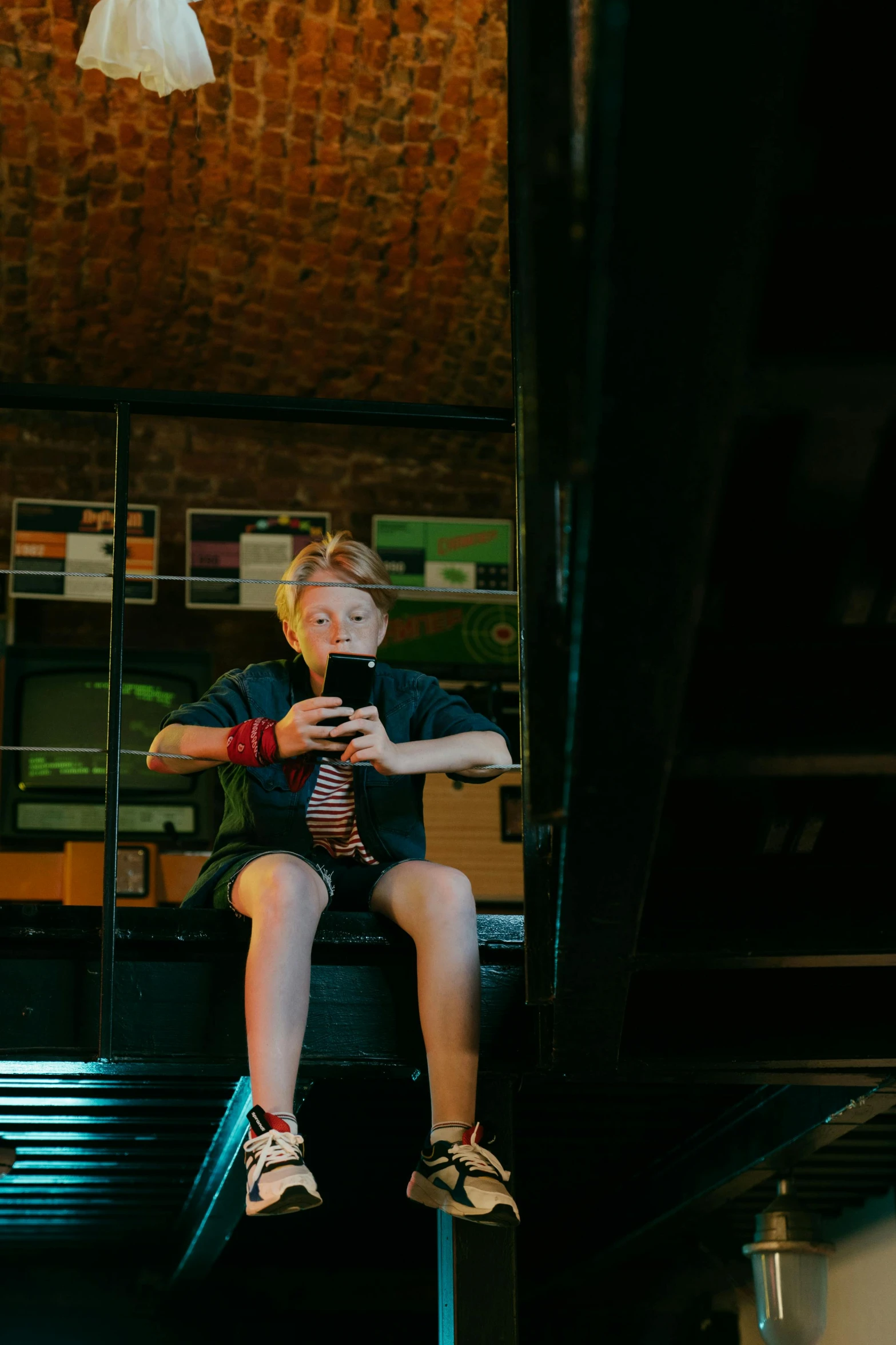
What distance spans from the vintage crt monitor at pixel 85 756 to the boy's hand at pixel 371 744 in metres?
2.68

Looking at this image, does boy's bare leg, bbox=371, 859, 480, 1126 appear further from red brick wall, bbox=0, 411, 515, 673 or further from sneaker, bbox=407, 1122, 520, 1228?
red brick wall, bbox=0, 411, 515, 673

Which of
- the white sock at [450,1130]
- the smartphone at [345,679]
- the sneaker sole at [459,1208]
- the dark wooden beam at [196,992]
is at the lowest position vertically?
the sneaker sole at [459,1208]

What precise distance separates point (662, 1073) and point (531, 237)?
141 cm

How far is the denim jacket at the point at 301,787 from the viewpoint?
2254 millimetres

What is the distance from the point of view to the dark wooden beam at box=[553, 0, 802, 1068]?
2.77ft

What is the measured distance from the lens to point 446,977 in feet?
6.73

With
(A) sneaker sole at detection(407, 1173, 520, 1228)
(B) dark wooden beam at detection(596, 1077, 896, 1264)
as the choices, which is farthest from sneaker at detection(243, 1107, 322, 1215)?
(B) dark wooden beam at detection(596, 1077, 896, 1264)

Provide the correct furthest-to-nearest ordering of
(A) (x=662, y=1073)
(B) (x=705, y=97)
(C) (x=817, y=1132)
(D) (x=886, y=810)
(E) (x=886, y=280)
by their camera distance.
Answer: (C) (x=817, y=1132) < (A) (x=662, y=1073) < (D) (x=886, y=810) < (E) (x=886, y=280) < (B) (x=705, y=97)

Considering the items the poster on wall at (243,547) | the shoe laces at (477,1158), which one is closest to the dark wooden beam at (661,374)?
the shoe laces at (477,1158)

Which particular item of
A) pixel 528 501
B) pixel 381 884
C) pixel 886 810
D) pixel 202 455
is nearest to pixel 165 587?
pixel 202 455

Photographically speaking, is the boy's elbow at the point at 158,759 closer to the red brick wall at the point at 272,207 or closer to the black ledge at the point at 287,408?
the black ledge at the point at 287,408

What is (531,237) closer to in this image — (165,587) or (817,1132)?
(817,1132)

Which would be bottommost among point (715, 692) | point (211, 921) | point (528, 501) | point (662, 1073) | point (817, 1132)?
point (817, 1132)

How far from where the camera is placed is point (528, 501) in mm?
1165
